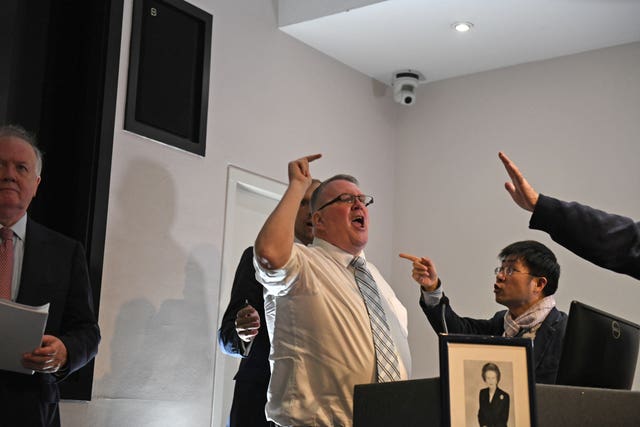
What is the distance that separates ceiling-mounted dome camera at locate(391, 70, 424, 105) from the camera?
5051 mm

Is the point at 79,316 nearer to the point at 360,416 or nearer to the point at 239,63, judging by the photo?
the point at 360,416

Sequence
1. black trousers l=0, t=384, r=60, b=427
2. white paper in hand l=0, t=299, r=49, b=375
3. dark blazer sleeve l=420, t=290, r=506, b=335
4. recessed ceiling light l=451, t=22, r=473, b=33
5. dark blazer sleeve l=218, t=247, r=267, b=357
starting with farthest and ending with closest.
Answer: recessed ceiling light l=451, t=22, r=473, b=33
dark blazer sleeve l=420, t=290, r=506, b=335
dark blazer sleeve l=218, t=247, r=267, b=357
black trousers l=0, t=384, r=60, b=427
white paper in hand l=0, t=299, r=49, b=375

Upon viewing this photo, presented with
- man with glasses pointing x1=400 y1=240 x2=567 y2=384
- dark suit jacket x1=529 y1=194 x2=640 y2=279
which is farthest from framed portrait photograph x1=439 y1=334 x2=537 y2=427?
man with glasses pointing x1=400 y1=240 x2=567 y2=384

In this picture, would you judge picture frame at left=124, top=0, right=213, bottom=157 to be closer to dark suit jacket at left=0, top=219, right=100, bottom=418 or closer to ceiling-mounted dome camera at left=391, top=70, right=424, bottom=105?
dark suit jacket at left=0, top=219, right=100, bottom=418

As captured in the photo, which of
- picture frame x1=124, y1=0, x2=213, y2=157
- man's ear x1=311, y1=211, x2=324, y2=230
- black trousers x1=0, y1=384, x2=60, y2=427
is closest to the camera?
black trousers x1=0, y1=384, x2=60, y2=427

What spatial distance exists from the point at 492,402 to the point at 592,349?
43 centimetres

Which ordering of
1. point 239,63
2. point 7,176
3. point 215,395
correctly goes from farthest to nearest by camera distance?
point 239,63, point 215,395, point 7,176

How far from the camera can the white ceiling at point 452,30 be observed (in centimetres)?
428

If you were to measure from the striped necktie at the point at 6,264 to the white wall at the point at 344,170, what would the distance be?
1.02 metres

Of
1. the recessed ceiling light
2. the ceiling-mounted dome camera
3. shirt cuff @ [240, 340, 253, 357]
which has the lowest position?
shirt cuff @ [240, 340, 253, 357]

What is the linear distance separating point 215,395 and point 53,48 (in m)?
1.67

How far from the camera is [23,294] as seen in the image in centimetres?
231

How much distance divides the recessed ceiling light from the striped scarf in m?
1.88

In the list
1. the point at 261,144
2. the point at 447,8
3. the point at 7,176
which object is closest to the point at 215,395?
the point at 261,144
